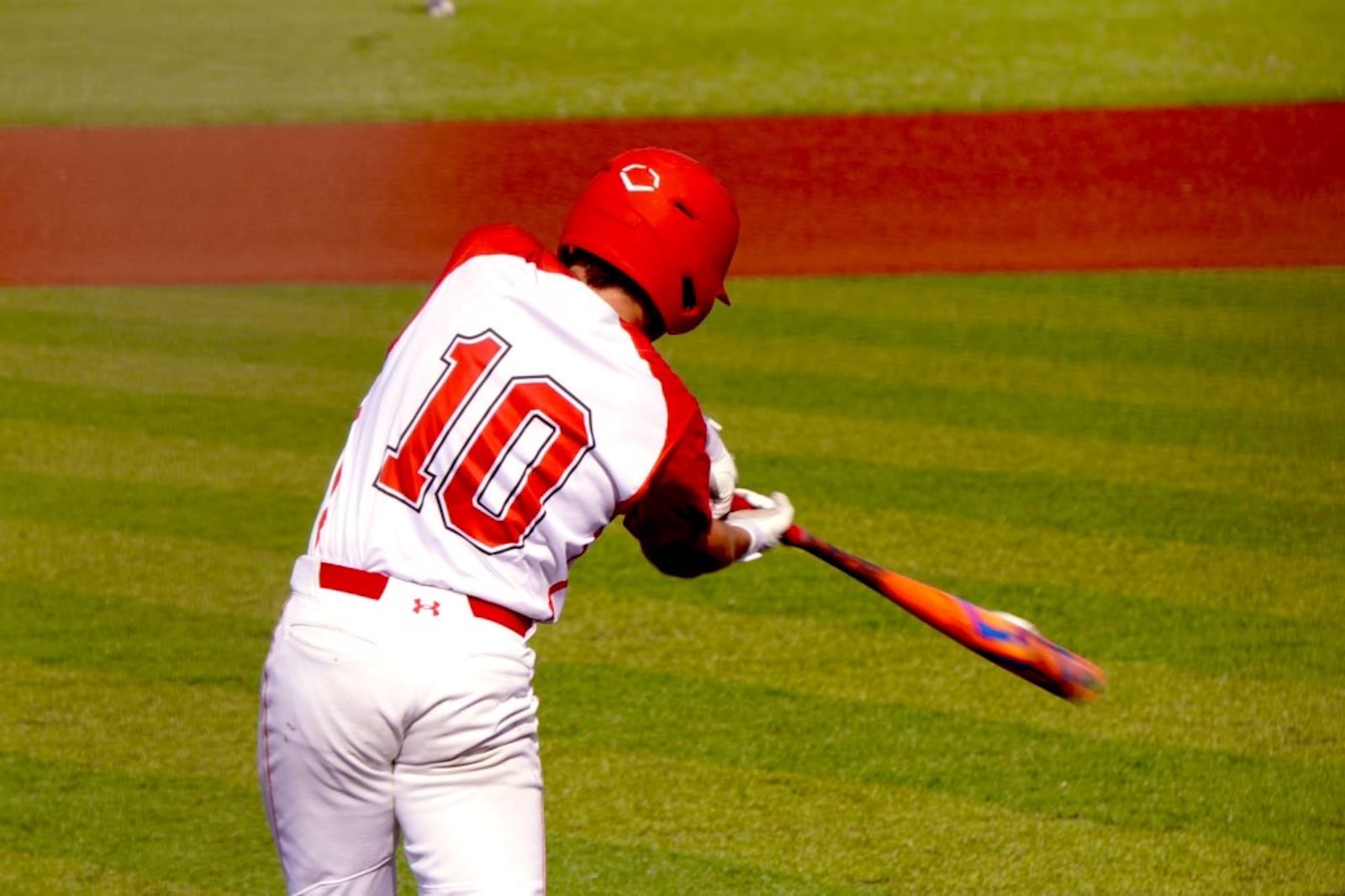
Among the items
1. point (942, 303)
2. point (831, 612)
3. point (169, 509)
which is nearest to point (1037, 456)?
point (831, 612)


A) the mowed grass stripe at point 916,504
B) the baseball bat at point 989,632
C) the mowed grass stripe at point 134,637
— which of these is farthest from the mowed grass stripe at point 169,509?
the baseball bat at point 989,632

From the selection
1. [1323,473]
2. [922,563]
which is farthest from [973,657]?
[1323,473]

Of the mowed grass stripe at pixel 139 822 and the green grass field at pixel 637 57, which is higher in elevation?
the mowed grass stripe at pixel 139 822

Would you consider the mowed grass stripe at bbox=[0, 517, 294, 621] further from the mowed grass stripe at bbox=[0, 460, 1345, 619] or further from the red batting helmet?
the red batting helmet

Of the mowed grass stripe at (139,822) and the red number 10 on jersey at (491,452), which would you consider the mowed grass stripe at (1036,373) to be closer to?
the mowed grass stripe at (139,822)

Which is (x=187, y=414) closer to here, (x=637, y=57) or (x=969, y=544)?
(x=969, y=544)

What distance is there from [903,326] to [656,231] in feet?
20.6

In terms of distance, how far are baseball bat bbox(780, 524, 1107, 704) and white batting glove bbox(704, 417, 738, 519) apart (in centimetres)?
50

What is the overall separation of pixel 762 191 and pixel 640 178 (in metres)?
9.27

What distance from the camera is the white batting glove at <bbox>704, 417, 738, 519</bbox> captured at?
3.14 metres

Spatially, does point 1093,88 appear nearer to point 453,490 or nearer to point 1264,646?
point 1264,646

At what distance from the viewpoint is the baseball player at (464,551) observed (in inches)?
107

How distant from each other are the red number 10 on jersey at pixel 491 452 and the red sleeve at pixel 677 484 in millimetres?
138

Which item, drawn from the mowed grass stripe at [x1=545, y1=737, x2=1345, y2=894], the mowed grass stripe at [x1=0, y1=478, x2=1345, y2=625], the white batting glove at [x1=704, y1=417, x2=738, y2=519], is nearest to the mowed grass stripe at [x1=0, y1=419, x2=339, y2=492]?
the mowed grass stripe at [x1=0, y1=478, x2=1345, y2=625]
